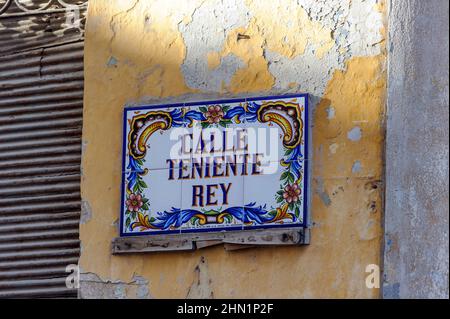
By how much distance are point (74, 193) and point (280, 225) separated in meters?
1.52

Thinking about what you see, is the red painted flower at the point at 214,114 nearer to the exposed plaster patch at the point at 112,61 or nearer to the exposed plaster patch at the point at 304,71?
the exposed plaster patch at the point at 304,71

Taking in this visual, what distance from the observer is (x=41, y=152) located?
35.8 ft

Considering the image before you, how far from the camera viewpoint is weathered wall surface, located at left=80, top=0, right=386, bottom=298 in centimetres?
990

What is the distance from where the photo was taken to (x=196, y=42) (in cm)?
1051

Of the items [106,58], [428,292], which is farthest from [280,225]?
[106,58]

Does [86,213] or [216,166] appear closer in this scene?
[216,166]

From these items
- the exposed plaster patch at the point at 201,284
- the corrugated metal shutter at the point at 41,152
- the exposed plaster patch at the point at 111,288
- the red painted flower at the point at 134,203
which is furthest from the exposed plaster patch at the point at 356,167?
the corrugated metal shutter at the point at 41,152

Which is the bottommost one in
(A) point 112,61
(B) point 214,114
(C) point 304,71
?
(B) point 214,114

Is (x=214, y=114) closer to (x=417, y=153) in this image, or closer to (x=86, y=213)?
(x=86, y=213)

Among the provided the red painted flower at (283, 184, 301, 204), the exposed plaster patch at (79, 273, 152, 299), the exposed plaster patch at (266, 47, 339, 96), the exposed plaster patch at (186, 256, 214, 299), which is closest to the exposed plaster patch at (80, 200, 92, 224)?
the exposed plaster patch at (79, 273, 152, 299)

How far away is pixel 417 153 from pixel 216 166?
121 centimetres

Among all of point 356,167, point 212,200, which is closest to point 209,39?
point 212,200

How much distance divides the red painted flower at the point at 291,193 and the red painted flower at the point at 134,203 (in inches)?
35.7

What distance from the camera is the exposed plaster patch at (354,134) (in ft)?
32.9
